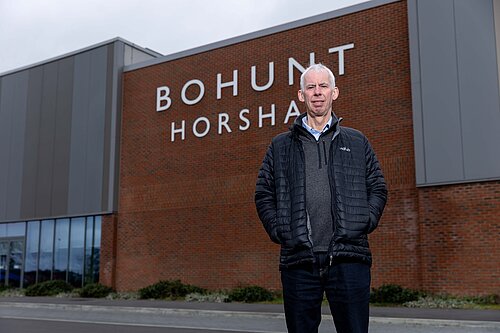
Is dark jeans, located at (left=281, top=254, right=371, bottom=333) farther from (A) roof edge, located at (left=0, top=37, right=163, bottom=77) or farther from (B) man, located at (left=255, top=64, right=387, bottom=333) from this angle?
(A) roof edge, located at (left=0, top=37, right=163, bottom=77)

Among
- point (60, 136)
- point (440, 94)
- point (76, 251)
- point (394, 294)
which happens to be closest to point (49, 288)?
point (76, 251)

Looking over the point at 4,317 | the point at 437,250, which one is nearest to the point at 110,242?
the point at 4,317

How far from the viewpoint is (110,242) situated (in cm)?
2280

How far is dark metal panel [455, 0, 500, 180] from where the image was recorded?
613 inches

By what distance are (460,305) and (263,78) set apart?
9421 millimetres

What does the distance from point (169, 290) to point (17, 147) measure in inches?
420

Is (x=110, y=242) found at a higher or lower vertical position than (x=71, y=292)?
higher

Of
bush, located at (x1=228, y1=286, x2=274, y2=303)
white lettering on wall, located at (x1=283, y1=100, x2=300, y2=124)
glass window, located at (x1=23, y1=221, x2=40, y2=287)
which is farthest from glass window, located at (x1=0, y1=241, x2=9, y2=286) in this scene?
white lettering on wall, located at (x1=283, y1=100, x2=300, y2=124)

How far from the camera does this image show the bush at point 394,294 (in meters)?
15.5

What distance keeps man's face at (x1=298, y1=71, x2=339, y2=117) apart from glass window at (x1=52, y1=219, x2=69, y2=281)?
22.7 metres

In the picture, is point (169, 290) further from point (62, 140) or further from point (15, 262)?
point (15, 262)

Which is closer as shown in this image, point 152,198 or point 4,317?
point 4,317

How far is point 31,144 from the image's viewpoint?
25797mm

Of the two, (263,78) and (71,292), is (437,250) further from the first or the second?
(71,292)
